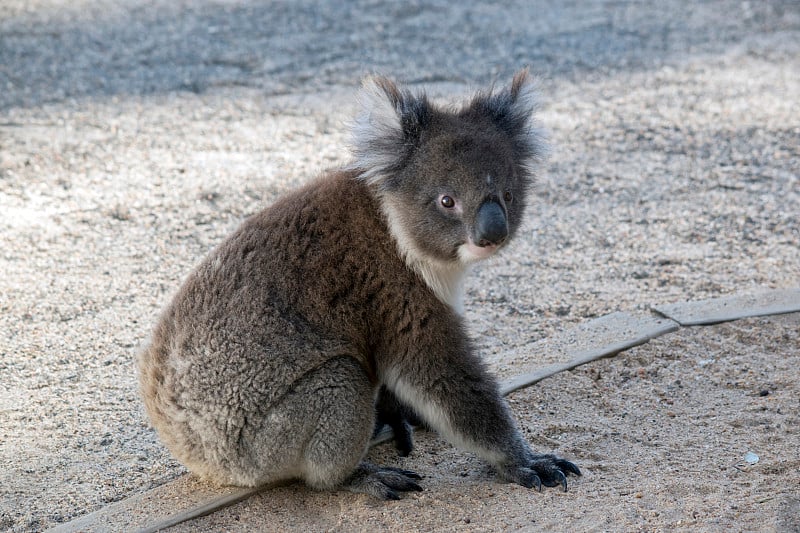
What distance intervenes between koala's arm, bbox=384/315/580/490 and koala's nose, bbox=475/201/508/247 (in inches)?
15.5

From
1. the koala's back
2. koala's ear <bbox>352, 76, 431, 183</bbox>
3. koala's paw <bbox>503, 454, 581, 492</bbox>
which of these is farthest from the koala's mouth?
koala's paw <bbox>503, 454, 581, 492</bbox>

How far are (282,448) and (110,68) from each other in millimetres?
7478

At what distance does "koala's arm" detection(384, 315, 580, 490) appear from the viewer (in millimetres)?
3738

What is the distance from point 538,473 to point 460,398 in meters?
0.48

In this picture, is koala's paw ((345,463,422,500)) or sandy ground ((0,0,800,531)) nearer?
koala's paw ((345,463,422,500))

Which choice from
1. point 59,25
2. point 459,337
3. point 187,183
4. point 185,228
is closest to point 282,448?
point 459,337

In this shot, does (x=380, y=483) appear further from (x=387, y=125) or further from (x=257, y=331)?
(x=387, y=125)

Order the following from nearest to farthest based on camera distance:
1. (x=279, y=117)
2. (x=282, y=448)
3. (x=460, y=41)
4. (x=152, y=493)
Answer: (x=282, y=448), (x=152, y=493), (x=279, y=117), (x=460, y=41)

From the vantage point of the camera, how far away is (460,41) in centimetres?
1092

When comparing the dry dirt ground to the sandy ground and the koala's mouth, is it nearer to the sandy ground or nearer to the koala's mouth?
the sandy ground

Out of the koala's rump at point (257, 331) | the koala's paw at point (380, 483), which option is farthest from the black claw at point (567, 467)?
the koala's rump at point (257, 331)

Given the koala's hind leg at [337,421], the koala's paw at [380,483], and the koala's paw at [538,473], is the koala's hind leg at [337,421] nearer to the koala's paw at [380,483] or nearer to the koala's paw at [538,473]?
the koala's paw at [380,483]

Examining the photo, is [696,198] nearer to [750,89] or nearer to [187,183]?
[750,89]

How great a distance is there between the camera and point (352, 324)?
147 inches
